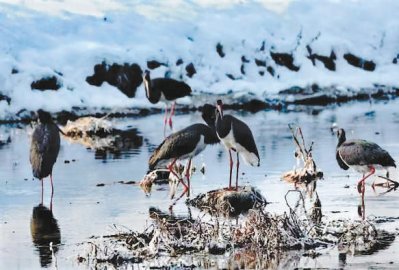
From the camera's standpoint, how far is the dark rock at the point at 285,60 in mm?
51763

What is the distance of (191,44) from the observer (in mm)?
51094

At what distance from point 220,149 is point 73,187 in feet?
20.0

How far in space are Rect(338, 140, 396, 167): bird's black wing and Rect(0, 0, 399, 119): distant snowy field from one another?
21001mm

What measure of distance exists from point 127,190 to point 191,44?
3346cm

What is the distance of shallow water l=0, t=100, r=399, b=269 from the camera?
12820 millimetres

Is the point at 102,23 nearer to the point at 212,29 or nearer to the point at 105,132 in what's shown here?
the point at 212,29

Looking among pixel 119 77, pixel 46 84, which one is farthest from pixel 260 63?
pixel 46 84

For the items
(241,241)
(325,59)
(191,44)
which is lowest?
(241,241)

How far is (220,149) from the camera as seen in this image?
78.8 ft

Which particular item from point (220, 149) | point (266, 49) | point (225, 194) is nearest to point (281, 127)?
point (220, 149)

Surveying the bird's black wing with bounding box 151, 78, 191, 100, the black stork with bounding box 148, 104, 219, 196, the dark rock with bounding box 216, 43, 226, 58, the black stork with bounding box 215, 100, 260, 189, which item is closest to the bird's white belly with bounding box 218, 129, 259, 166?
the black stork with bounding box 215, 100, 260, 189

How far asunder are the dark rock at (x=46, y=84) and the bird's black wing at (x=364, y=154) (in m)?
23.9

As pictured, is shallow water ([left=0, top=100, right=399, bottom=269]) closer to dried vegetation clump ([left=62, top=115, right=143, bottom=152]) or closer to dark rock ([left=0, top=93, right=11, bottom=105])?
dried vegetation clump ([left=62, top=115, right=143, bottom=152])

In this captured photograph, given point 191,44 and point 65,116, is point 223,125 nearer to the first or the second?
point 65,116
